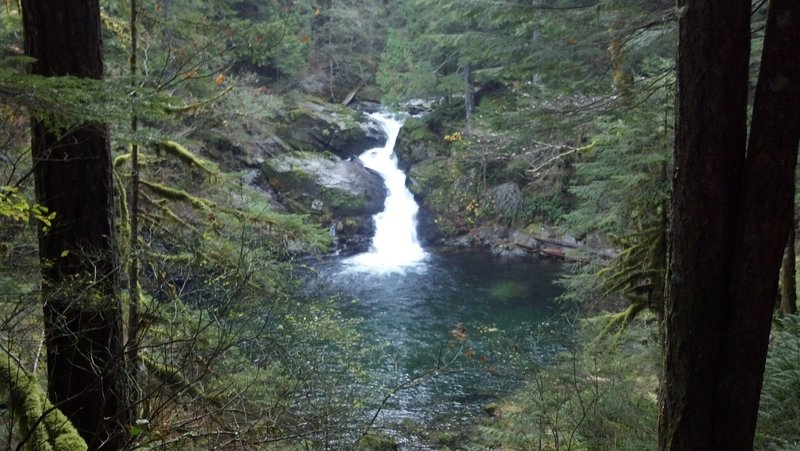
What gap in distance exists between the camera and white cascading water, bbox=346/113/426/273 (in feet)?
55.9

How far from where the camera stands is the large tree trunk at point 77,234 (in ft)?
10.6

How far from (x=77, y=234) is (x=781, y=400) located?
5.62m

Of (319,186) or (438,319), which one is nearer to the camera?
(438,319)

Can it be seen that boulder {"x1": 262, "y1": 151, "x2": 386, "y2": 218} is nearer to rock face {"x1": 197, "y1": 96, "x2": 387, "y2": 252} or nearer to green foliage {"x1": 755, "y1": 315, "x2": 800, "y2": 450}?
rock face {"x1": 197, "y1": 96, "x2": 387, "y2": 252}

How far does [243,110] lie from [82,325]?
6.45 m

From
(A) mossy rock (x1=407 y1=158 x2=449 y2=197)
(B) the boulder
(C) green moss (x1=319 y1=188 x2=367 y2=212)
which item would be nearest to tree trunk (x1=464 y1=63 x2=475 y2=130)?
(A) mossy rock (x1=407 y1=158 x2=449 y2=197)

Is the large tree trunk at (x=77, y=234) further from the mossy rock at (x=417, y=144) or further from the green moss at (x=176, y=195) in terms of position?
the mossy rock at (x=417, y=144)

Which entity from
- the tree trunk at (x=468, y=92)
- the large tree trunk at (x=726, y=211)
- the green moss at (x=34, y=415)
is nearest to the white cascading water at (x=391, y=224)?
the tree trunk at (x=468, y=92)

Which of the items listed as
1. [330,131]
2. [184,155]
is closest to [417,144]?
[330,131]

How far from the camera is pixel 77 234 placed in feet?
11.3

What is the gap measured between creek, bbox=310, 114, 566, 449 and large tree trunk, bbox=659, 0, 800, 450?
88.3 inches

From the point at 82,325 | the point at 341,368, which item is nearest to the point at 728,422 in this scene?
the point at 82,325

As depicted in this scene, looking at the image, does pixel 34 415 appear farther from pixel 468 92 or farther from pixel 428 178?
pixel 468 92

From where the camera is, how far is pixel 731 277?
2.49 metres
